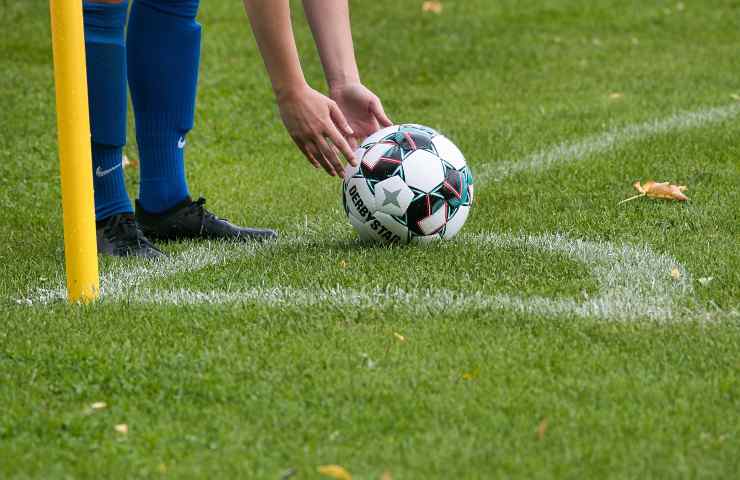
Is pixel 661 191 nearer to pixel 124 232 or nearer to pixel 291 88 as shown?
pixel 291 88

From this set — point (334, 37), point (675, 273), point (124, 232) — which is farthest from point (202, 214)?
point (675, 273)

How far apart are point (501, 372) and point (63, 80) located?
60.0 inches

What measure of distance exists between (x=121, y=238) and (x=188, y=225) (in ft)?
1.22

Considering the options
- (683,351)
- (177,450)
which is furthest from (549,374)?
(177,450)

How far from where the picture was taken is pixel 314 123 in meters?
3.51

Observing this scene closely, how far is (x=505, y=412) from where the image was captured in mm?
2688

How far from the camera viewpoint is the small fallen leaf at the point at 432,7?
1002cm

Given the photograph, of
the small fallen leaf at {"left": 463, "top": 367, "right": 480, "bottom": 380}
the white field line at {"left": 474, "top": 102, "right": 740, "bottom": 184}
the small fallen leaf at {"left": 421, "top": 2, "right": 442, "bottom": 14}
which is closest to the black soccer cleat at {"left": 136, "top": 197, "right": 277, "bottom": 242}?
the white field line at {"left": 474, "top": 102, "right": 740, "bottom": 184}

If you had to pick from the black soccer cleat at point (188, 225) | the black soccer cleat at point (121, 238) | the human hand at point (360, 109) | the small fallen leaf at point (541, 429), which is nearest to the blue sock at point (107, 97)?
the black soccer cleat at point (121, 238)

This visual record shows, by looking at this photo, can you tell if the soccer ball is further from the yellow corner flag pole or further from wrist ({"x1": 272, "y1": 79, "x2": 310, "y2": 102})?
the yellow corner flag pole

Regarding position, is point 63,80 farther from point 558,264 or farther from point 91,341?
point 558,264

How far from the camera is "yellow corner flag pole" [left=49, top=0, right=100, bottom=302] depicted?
3285mm

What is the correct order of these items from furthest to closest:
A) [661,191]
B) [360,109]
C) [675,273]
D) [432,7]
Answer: [432,7] < [661,191] < [360,109] < [675,273]

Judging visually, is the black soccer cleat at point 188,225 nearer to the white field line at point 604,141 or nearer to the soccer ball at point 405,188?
the soccer ball at point 405,188
